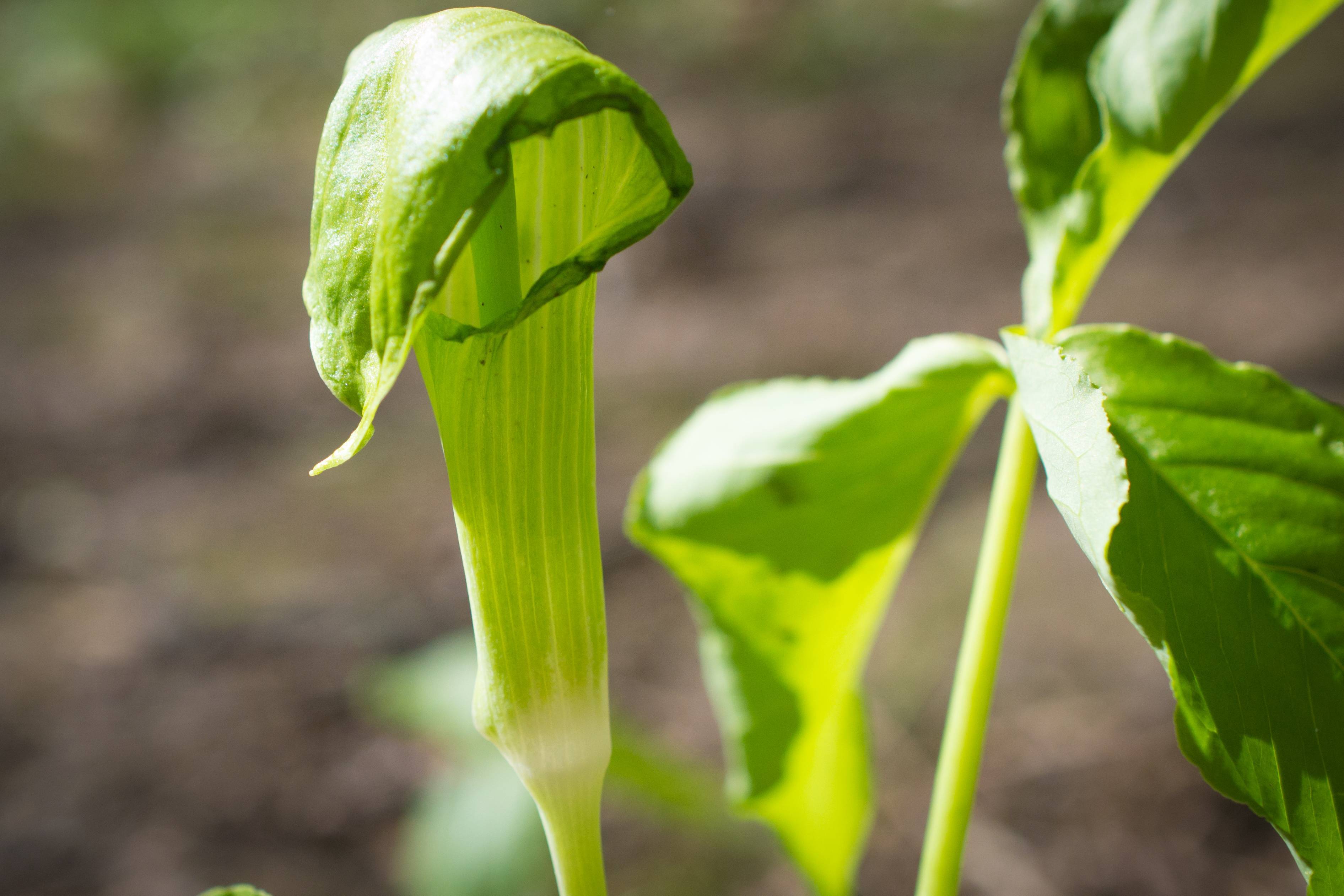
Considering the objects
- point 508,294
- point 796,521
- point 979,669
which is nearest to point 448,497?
point 796,521

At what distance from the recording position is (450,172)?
274mm

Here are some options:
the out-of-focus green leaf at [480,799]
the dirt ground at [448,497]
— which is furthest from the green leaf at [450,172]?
the dirt ground at [448,497]

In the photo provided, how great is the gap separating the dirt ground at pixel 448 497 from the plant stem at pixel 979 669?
2.38 ft

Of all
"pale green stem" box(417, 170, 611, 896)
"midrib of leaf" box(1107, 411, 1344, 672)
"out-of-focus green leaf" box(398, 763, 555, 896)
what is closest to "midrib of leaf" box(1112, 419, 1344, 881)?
"midrib of leaf" box(1107, 411, 1344, 672)

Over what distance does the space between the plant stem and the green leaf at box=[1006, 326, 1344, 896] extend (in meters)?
0.07

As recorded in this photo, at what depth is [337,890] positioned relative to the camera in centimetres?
125

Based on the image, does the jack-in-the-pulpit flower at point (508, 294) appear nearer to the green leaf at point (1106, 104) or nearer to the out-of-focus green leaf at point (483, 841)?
the green leaf at point (1106, 104)

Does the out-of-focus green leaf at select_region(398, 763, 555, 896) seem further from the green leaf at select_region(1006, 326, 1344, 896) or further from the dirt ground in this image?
the green leaf at select_region(1006, 326, 1344, 896)

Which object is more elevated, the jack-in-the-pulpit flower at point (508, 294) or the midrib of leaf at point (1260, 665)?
the jack-in-the-pulpit flower at point (508, 294)

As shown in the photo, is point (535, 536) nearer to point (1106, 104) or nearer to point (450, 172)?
point (450, 172)

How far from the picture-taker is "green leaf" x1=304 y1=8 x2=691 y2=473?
28 cm

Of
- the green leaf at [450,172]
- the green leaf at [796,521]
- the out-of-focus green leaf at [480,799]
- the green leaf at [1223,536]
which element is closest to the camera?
the green leaf at [450,172]

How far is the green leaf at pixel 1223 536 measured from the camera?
39 centimetres

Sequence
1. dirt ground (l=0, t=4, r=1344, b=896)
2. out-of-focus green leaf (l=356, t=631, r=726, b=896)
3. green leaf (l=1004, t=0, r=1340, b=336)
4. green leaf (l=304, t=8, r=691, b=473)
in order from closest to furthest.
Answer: green leaf (l=304, t=8, r=691, b=473), green leaf (l=1004, t=0, r=1340, b=336), out-of-focus green leaf (l=356, t=631, r=726, b=896), dirt ground (l=0, t=4, r=1344, b=896)
